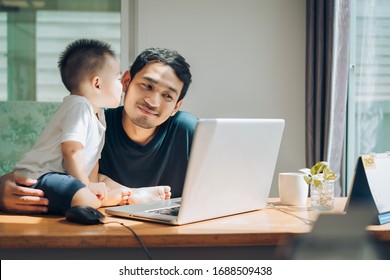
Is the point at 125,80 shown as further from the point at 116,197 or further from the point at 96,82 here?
the point at 116,197

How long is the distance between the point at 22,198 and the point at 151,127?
549mm

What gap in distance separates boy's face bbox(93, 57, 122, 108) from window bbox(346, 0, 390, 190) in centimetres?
171

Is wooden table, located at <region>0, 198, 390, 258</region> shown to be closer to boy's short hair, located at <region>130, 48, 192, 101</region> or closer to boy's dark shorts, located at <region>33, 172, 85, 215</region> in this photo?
boy's dark shorts, located at <region>33, 172, 85, 215</region>

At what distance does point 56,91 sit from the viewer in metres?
3.35

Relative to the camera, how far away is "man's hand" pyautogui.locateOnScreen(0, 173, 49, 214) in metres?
1.28

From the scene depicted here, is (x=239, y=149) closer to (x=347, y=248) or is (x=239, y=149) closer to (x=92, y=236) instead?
(x=92, y=236)

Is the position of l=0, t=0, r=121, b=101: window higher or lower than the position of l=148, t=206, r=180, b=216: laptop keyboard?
higher

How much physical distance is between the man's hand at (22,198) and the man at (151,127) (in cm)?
36

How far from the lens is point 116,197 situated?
1.40 m

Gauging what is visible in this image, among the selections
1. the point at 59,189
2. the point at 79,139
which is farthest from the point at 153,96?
the point at 59,189

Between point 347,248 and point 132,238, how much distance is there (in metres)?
0.76

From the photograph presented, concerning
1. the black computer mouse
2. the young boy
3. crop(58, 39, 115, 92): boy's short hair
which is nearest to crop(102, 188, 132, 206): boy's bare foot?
the young boy

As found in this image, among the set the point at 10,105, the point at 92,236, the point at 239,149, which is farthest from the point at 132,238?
the point at 10,105

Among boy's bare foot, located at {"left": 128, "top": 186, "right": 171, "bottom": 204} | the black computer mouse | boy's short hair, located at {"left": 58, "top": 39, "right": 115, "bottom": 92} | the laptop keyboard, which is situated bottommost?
boy's bare foot, located at {"left": 128, "top": 186, "right": 171, "bottom": 204}
